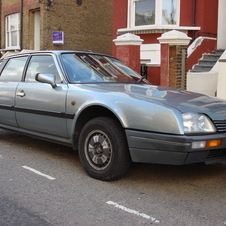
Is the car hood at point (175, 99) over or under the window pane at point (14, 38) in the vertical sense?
under

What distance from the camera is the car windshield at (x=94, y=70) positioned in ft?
16.8

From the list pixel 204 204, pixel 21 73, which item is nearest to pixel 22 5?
pixel 21 73

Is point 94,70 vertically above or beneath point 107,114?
above

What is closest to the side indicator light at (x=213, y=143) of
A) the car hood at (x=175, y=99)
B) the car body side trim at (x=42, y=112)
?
the car hood at (x=175, y=99)

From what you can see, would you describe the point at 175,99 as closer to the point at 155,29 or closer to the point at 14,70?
the point at 14,70

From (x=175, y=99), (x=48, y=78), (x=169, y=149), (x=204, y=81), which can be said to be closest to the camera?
(x=169, y=149)

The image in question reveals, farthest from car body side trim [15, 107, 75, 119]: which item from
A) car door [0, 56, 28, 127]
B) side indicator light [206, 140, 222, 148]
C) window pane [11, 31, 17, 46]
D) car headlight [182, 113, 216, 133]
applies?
window pane [11, 31, 17, 46]

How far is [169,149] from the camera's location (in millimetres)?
3830

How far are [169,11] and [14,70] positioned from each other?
739 cm

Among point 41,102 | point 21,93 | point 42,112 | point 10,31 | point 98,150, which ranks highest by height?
point 10,31

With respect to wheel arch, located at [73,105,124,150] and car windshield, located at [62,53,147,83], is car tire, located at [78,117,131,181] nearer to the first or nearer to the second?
wheel arch, located at [73,105,124,150]

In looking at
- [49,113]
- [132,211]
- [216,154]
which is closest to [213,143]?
[216,154]

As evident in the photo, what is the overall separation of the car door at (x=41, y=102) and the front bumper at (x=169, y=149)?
1.25 metres

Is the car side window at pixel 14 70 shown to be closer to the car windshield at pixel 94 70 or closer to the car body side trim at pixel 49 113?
the car body side trim at pixel 49 113
